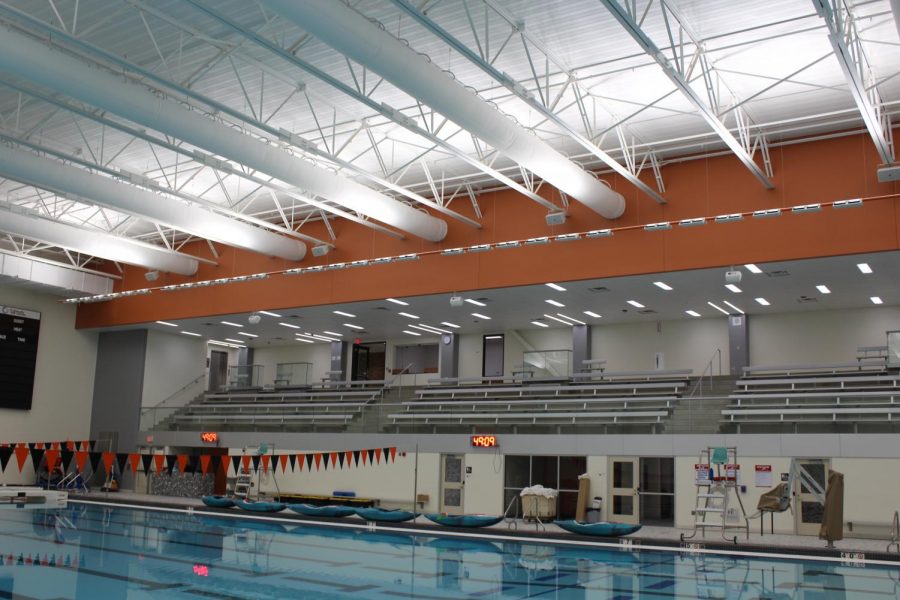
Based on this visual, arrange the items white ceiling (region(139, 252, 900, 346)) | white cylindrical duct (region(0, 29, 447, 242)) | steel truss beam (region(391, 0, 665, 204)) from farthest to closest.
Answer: white ceiling (region(139, 252, 900, 346)), white cylindrical duct (region(0, 29, 447, 242)), steel truss beam (region(391, 0, 665, 204))

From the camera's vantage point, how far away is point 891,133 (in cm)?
1762

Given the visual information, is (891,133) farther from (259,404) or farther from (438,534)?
(259,404)

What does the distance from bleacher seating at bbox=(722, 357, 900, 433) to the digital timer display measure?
597cm

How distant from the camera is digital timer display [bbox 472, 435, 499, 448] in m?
22.4

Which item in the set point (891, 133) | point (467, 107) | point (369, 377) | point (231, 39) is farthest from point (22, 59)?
point (369, 377)

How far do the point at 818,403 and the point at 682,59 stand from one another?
9.45m

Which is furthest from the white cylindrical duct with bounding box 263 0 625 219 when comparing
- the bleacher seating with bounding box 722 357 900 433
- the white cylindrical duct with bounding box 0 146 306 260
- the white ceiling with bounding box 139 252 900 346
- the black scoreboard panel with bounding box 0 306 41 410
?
the black scoreboard panel with bounding box 0 306 41 410

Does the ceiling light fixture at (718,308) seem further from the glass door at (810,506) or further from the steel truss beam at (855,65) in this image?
the steel truss beam at (855,65)

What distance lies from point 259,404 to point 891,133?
68.9 ft

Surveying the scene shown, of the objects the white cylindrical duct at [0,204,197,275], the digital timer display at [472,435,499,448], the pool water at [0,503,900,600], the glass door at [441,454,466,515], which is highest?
the white cylindrical duct at [0,204,197,275]

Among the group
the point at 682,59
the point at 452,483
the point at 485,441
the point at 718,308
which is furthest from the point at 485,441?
the point at 682,59

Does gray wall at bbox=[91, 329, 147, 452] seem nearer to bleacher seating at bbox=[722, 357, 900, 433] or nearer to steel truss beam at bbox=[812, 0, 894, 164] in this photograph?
bleacher seating at bbox=[722, 357, 900, 433]

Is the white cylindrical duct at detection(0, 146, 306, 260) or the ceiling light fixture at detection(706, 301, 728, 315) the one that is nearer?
the white cylindrical duct at detection(0, 146, 306, 260)

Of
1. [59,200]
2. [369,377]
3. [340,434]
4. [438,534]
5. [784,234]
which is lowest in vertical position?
[438,534]
